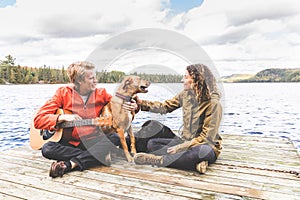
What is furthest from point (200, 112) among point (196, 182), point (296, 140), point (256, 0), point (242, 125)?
point (256, 0)

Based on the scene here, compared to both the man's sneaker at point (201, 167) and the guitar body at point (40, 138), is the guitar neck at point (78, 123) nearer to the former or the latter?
the guitar body at point (40, 138)

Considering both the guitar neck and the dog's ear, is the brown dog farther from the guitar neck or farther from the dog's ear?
the guitar neck

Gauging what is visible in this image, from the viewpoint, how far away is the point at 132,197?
230 centimetres

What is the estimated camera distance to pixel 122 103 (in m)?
2.99

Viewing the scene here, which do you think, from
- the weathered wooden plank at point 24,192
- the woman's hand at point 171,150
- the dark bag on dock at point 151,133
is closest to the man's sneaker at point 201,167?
the woman's hand at point 171,150

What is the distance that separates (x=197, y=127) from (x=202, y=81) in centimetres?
56

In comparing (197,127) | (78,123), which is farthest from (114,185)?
(197,127)

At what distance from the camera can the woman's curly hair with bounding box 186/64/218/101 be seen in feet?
9.62

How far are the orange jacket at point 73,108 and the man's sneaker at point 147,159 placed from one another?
62cm

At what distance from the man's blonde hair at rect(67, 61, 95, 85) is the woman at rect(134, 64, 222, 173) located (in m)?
1.17

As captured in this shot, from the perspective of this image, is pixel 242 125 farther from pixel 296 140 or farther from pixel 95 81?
pixel 95 81

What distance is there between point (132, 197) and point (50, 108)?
4.64ft

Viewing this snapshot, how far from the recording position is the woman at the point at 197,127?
289cm

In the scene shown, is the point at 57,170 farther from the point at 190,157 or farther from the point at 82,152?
the point at 190,157
